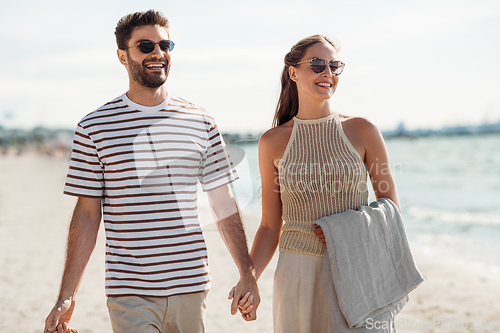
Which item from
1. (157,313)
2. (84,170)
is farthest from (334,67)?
(157,313)

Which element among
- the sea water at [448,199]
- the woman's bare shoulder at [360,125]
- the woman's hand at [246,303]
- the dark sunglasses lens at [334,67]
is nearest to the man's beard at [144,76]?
the sea water at [448,199]

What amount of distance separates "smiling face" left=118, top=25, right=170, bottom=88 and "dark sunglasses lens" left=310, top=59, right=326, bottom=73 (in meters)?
0.84

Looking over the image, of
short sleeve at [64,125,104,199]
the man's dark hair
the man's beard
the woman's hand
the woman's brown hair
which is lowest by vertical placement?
the woman's hand

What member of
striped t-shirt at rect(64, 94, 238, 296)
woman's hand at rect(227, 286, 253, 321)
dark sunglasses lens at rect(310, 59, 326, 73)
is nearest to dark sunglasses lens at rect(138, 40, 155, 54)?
striped t-shirt at rect(64, 94, 238, 296)

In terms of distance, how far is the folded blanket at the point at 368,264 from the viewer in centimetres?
241

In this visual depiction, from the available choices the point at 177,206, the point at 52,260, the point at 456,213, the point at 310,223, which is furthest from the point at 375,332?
the point at 456,213

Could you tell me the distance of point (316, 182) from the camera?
8.50 feet

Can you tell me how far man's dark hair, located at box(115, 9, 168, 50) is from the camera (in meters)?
2.45

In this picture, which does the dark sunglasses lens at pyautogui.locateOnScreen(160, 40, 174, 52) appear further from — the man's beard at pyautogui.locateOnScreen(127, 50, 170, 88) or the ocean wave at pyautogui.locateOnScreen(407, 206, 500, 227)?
the ocean wave at pyautogui.locateOnScreen(407, 206, 500, 227)

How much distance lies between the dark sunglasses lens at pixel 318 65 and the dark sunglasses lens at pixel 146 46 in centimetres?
92

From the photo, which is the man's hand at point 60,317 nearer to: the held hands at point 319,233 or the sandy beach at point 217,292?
the sandy beach at point 217,292

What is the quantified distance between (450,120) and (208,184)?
68096mm

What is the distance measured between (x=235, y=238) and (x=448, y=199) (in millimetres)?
21551

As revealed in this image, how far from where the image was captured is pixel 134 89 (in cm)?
247
